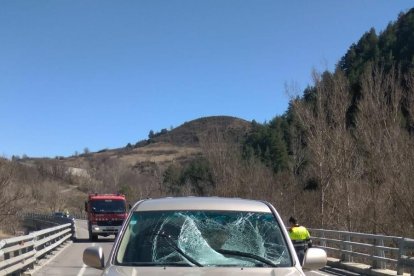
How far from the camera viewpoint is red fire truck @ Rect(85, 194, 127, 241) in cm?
3534

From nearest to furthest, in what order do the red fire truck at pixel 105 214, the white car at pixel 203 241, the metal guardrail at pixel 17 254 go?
the white car at pixel 203 241 → the metal guardrail at pixel 17 254 → the red fire truck at pixel 105 214

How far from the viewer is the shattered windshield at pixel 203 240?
5.19 meters

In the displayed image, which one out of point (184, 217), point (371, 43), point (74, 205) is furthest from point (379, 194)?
point (74, 205)

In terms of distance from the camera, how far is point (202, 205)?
577 centimetres

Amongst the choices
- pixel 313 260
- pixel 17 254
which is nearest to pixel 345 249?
pixel 17 254

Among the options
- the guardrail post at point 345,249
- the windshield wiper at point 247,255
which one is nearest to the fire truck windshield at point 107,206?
the guardrail post at point 345,249

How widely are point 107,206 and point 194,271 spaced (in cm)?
3226

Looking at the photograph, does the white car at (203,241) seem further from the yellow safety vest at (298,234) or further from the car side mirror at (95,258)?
the yellow safety vest at (298,234)

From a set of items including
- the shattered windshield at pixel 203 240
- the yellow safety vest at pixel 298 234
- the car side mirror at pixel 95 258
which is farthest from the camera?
the yellow safety vest at pixel 298 234

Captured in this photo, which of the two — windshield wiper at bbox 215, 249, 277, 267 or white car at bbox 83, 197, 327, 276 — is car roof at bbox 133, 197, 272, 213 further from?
windshield wiper at bbox 215, 249, 277, 267

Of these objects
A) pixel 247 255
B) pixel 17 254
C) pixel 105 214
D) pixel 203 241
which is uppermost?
pixel 105 214

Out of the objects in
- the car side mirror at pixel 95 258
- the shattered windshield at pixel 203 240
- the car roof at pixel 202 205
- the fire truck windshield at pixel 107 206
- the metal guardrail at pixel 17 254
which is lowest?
the metal guardrail at pixel 17 254

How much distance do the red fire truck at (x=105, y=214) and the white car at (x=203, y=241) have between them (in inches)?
1162

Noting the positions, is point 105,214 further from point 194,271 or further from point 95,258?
point 194,271
